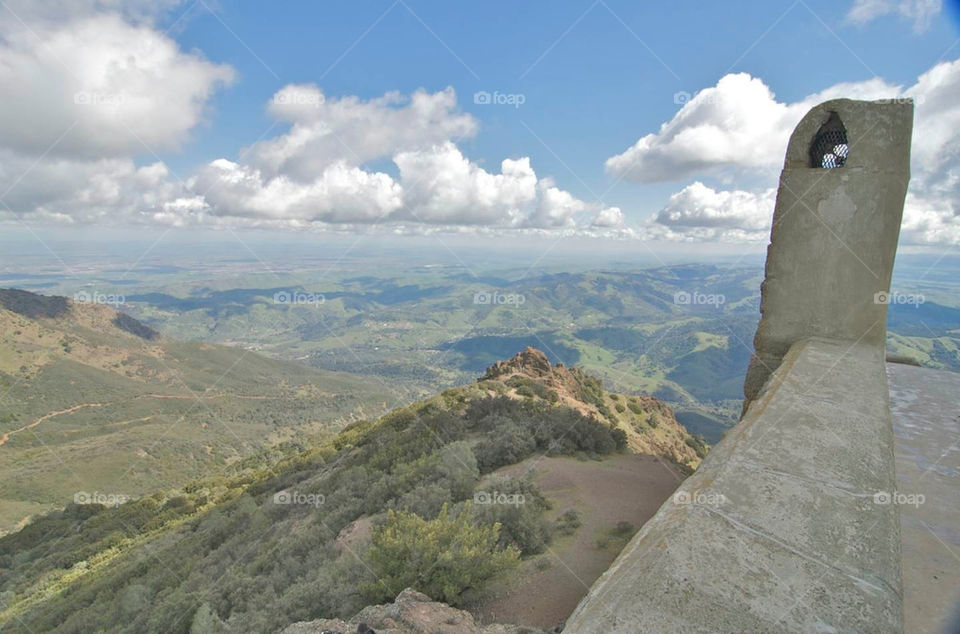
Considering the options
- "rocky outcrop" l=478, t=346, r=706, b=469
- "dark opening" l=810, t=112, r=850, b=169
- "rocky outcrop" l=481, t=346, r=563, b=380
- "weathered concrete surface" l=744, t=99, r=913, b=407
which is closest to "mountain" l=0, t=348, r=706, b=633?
"rocky outcrop" l=478, t=346, r=706, b=469

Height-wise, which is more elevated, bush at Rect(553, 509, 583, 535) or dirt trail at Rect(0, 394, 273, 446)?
bush at Rect(553, 509, 583, 535)

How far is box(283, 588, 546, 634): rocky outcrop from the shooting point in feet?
13.7

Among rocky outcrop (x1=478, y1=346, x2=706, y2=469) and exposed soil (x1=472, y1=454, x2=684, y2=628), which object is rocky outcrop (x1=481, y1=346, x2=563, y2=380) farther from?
exposed soil (x1=472, y1=454, x2=684, y2=628)

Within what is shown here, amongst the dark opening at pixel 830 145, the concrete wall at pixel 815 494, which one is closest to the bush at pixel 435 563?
the concrete wall at pixel 815 494

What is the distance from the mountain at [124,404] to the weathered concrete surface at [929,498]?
6446 cm

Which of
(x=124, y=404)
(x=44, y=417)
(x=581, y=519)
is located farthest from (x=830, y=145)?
(x=124, y=404)

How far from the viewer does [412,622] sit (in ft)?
13.9

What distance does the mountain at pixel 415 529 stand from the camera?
19.0ft

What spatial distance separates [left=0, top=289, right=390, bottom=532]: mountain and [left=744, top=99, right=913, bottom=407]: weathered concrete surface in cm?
6428

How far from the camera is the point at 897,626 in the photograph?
1.74 m

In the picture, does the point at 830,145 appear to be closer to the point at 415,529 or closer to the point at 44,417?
the point at 415,529

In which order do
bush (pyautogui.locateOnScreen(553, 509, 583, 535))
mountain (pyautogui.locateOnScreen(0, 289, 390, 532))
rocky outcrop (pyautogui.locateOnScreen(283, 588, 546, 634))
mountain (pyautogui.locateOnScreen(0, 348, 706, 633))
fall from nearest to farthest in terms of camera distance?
rocky outcrop (pyautogui.locateOnScreen(283, 588, 546, 634)), mountain (pyautogui.locateOnScreen(0, 348, 706, 633)), bush (pyautogui.locateOnScreen(553, 509, 583, 535)), mountain (pyautogui.locateOnScreen(0, 289, 390, 532))

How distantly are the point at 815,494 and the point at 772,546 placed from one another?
660 mm

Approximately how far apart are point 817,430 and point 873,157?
4415 millimetres
